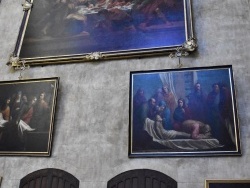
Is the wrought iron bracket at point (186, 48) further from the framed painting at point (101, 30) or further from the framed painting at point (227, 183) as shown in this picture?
the framed painting at point (227, 183)

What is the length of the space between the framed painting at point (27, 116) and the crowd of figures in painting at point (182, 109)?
6.95ft

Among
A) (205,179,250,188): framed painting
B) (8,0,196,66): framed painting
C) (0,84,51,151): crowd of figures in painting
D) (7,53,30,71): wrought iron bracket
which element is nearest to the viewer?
(205,179,250,188): framed painting

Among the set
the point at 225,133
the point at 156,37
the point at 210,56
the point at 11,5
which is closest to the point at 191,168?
the point at 225,133

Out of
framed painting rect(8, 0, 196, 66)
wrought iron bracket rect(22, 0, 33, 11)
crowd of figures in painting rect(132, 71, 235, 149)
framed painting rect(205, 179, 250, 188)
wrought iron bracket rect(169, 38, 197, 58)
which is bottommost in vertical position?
framed painting rect(205, 179, 250, 188)

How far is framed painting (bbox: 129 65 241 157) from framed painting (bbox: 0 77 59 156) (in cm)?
204

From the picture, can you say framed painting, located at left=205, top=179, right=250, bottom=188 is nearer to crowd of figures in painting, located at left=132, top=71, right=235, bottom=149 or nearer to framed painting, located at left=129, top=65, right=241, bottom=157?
framed painting, located at left=129, top=65, right=241, bottom=157

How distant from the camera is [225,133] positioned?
21.2 ft

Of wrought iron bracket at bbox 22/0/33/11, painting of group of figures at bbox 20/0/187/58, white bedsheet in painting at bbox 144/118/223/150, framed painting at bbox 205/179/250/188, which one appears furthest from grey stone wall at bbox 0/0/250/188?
wrought iron bracket at bbox 22/0/33/11

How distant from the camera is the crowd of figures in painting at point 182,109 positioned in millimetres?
6570

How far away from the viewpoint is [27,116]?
780 cm

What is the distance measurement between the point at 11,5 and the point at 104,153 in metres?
5.91

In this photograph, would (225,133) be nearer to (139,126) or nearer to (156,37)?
(139,126)

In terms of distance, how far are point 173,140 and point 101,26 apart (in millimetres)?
3788

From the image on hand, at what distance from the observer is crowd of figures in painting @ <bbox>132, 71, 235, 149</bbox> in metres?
6.57
